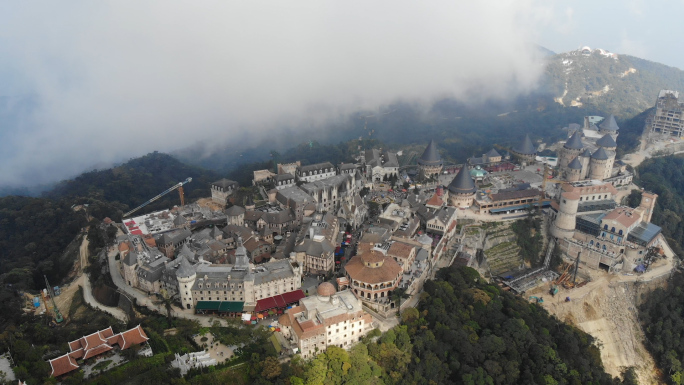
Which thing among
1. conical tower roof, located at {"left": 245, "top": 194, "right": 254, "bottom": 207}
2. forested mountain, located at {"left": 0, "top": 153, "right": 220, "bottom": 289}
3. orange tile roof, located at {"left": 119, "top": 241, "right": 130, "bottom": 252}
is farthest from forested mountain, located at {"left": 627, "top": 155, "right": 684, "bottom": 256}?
orange tile roof, located at {"left": 119, "top": 241, "right": 130, "bottom": 252}

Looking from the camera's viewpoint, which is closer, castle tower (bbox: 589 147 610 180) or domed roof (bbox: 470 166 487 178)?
castle tower (bbox: 589 147 610 180)

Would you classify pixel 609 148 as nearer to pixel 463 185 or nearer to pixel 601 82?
pixel 463 185

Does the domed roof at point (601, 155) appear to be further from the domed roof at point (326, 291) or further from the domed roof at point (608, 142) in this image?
the domed roof at point (326, 291)

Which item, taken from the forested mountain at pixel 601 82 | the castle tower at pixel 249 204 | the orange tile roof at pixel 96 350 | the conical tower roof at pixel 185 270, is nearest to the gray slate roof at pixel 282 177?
the castle tower at pixel 249 204

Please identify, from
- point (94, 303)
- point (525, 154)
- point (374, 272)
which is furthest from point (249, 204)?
point (525, 154)

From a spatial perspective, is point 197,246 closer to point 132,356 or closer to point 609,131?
point 132,356

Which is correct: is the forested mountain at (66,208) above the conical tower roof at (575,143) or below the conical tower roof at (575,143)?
below

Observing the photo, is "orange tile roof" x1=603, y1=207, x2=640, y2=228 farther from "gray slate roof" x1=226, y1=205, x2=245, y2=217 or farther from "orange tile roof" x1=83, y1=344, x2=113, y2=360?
"orange tile roof" x1=83, y1=344, x2=113, y2=360
